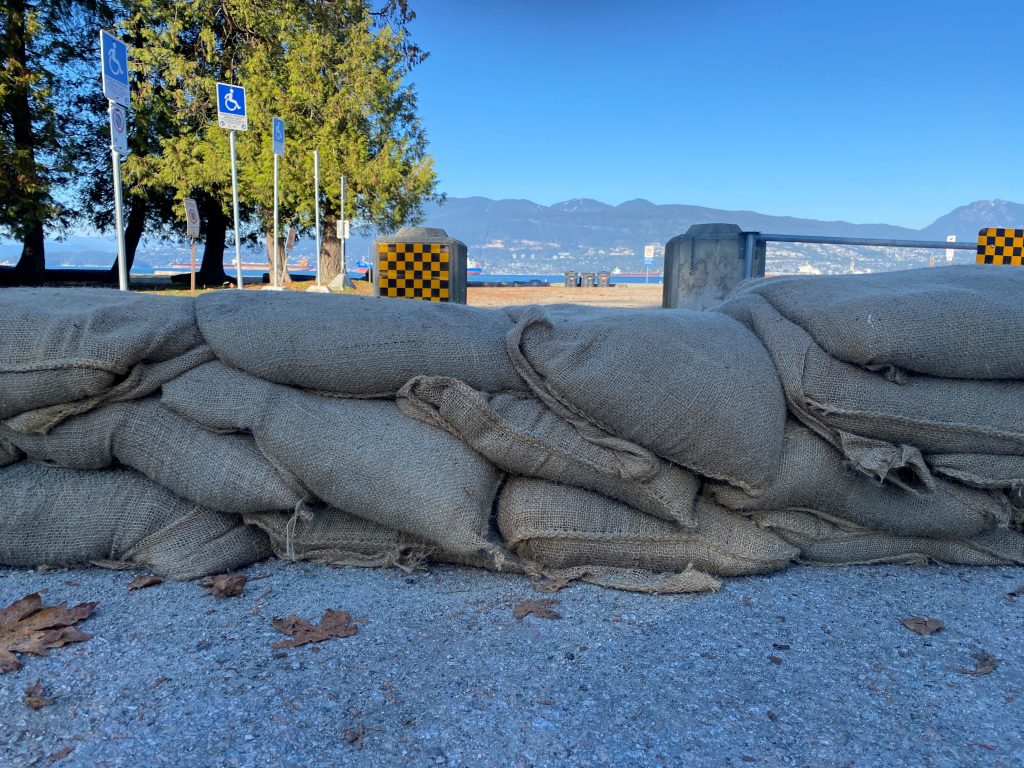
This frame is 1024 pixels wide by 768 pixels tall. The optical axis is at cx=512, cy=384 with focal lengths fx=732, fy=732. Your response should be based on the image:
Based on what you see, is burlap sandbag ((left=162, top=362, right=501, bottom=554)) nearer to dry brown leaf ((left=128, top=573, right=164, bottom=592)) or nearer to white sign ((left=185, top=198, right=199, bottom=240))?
dry brown leaf ((left=128, top=573, right=164, bottom=592))

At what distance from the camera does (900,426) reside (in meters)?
2.24

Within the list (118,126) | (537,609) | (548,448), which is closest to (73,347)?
(548,448)

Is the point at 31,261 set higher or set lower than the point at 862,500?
higher

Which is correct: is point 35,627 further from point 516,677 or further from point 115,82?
point 115,82

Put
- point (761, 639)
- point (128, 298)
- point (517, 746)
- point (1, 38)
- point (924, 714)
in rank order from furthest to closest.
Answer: point (1, 38)
point (128, 298)
point (761, 639)
point (924, 714)
point (517, 746)

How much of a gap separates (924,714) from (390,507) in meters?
1.41

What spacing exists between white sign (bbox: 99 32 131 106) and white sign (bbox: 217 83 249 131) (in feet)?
8.81

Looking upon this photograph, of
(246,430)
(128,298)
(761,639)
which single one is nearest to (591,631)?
(761,639)

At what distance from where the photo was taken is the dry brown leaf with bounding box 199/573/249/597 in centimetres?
209

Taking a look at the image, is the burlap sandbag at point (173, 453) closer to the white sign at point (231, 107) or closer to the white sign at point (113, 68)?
the white sign at point (113, 68)

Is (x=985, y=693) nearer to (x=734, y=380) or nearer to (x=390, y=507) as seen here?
(x=734, y=380)

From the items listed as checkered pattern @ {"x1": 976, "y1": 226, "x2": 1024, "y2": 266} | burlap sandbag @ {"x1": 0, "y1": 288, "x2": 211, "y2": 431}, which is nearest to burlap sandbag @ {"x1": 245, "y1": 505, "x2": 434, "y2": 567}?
burlap sandbag @ {"x1": 0, "y1": 288, "x2": 211, "y2": 431}

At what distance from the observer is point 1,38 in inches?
553

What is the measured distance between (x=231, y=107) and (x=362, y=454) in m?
9.07
